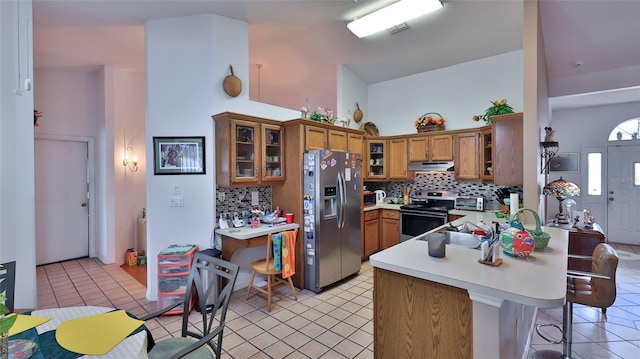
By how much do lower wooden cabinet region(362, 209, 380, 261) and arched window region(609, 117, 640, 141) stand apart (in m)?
5.33

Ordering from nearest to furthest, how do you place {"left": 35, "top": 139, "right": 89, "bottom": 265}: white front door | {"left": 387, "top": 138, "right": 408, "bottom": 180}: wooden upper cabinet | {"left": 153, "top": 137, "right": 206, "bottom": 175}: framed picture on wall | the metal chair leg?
the metal chair leg < {"left": 153, "top": 137, "right": 206, "bottom": 175}: framed picture on wall < {"left": 35, "top": 139, "right": 89, "bottom": 265}: white front door < {"left": 387, "top": 138, "right": 408, "bottom": 180}: wooden upper cabinet

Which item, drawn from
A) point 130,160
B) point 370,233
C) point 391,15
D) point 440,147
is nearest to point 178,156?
point 130,160

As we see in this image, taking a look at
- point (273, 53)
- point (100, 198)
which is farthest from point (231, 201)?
point (100, 198)

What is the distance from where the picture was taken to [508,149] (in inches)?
142

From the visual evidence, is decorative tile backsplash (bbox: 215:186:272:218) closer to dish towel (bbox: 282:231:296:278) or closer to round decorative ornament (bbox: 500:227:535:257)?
dish towel (bbox: 282:231:296:278)

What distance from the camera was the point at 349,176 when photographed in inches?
152

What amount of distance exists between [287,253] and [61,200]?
163 inches

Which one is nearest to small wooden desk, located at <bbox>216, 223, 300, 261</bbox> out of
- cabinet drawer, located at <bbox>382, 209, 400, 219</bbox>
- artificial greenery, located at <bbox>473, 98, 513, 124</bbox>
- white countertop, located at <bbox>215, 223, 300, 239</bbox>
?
white countertop, located at <bbox>215, 223, 300, 239</bbox>

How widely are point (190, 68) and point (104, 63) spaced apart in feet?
7.22

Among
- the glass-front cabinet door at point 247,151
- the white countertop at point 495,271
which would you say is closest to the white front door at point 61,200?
the glass-front cabinet door at point 247,151

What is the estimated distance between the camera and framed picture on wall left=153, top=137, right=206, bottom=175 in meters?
3.21

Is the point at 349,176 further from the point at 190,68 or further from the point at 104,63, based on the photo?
the point at 104,63

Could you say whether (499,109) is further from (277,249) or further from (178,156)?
(178,156)

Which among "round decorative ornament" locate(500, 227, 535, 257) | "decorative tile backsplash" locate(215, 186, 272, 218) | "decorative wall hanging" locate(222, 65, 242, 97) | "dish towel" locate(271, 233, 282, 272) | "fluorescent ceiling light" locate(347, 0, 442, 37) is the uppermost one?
"fluorescent ceiling light" locate(347, 0, 442, 37)
